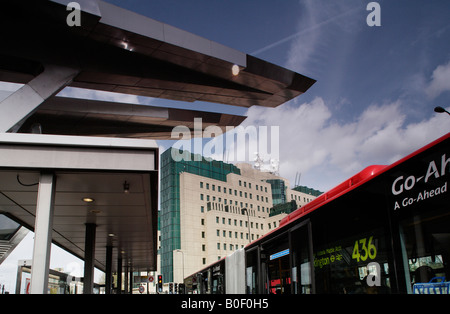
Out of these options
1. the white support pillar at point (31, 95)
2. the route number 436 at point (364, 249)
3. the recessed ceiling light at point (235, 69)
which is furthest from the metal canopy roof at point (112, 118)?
the route number 436 at point (364, 249)

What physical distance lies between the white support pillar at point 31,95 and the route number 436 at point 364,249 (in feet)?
44.6

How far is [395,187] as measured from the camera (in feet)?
16.1

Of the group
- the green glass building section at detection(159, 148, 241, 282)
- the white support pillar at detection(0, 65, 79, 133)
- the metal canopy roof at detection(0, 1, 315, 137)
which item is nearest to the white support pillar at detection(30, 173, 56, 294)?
the white support pillar at detection(0, 65, 79, 133)

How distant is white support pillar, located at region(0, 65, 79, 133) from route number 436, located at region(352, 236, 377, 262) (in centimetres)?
1358

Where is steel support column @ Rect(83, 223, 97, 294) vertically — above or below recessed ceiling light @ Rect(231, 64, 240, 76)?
below

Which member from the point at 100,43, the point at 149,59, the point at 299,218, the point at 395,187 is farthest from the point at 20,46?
the point at 395,187

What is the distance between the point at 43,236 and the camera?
23.2ft

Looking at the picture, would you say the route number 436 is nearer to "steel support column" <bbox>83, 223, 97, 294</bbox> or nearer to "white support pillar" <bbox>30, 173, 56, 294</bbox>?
"white support pillar" <bbox>30, 173, 56, 294</bbox>

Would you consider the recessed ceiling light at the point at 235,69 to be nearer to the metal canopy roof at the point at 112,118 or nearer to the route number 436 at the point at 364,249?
the metal canopy roof at the point at 112,118

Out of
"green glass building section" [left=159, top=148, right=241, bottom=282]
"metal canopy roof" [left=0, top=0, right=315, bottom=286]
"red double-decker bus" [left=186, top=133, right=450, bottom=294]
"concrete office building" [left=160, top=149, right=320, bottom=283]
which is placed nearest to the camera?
"red double-decker bus" [left=186, top=133, right=450, bottom=294]

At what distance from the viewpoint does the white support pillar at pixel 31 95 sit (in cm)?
1487

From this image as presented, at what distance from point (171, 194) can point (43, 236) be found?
291 ft

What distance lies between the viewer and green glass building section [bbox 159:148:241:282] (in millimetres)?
91375

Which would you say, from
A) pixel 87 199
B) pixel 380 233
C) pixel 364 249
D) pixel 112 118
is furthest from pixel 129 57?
pixel 380 233
